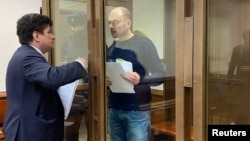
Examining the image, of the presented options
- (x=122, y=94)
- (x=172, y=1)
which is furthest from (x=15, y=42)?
(x=172, y=1)

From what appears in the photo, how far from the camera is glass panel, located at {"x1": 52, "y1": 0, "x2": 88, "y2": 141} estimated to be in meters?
1.84

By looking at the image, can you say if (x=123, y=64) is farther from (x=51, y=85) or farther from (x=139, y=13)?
(x=51, y=85)

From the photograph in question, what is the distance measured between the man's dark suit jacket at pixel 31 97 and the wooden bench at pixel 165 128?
493mm

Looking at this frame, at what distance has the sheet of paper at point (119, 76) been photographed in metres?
1.64

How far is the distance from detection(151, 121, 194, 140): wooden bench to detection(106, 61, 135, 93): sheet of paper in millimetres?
236

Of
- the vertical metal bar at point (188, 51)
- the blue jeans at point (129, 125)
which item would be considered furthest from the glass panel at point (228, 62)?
the blue jeans at point (129, 125)

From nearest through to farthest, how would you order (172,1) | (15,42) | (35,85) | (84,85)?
(172,1)
(35,85)
(84,85)
(15,42)

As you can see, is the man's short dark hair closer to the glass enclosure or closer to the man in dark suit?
the man in dark suit

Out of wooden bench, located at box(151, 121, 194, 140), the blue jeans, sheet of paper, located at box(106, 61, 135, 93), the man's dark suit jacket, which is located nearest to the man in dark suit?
the man's dark suit jacket

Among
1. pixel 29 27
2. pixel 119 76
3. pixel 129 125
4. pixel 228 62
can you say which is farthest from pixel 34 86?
pixel 228 62

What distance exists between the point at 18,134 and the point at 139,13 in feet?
3.03

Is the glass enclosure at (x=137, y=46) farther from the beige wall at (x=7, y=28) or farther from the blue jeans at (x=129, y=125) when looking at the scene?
the beige wall at (x=7, y=28)

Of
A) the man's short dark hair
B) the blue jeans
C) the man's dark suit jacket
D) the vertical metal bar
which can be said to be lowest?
the blue jeans

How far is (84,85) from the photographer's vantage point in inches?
71.7
